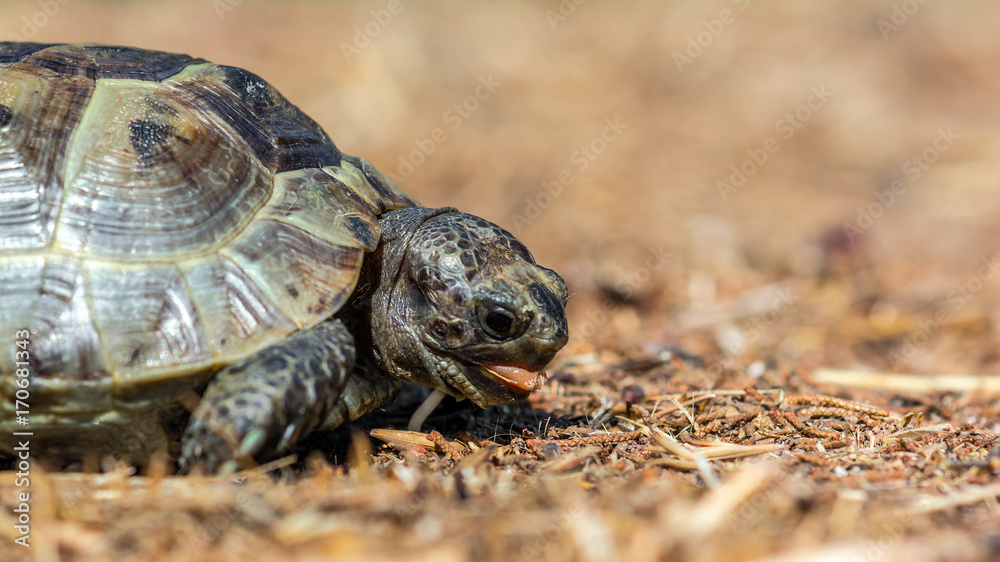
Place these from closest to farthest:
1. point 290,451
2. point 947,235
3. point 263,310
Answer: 1. point 263,310
2. point 290,451
3. point 947,235

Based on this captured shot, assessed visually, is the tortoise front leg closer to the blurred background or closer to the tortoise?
the tortoise

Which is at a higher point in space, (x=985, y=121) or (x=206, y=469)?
(x=985, y=121)

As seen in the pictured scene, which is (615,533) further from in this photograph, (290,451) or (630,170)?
(630,170)

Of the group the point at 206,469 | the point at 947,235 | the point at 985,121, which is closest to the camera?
the point at 206,469

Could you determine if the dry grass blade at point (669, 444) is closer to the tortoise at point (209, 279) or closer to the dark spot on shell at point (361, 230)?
the tortoise at point (209, 279)

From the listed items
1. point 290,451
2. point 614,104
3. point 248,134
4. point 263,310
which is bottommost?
point 290,451

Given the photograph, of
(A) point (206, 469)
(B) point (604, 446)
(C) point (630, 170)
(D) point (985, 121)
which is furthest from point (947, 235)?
(A) point (206, 469)

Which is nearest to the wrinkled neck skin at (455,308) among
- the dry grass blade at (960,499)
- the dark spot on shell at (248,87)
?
the dark spot on shell at (248,87)
